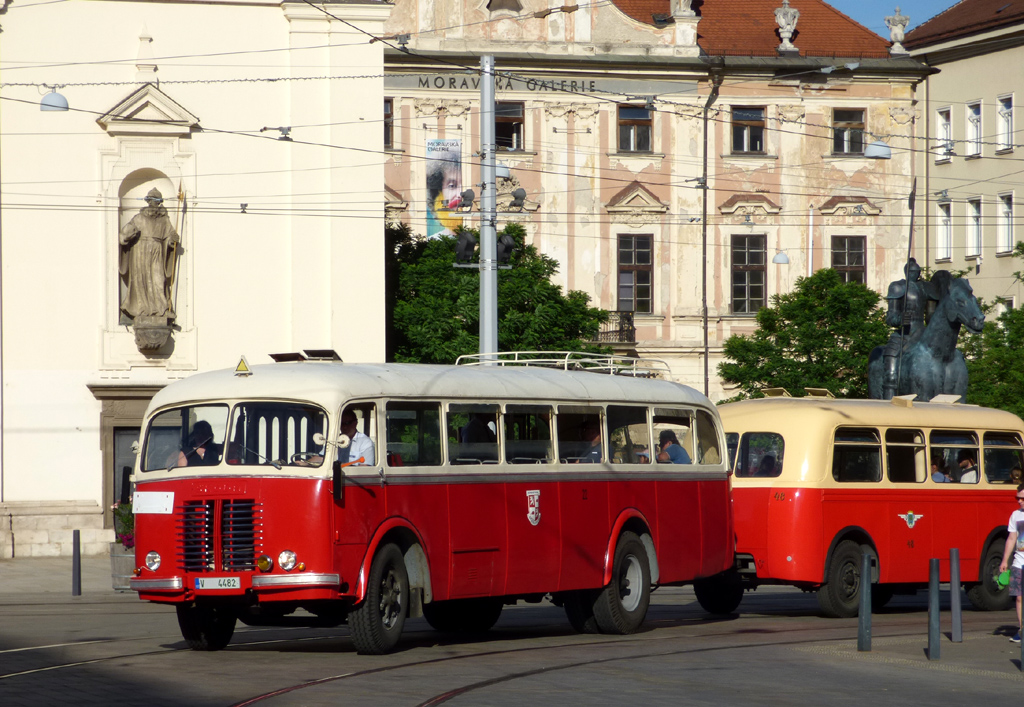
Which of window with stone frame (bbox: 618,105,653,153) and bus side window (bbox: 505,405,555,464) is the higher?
window with stone frame (bbox: 618,105,653,153)

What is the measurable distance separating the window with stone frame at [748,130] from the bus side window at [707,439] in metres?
34.5

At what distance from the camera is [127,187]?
3300 centimetres

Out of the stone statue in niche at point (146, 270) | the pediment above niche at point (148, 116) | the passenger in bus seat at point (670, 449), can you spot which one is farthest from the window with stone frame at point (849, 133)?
the passenger in bus seat at point (670, 449)

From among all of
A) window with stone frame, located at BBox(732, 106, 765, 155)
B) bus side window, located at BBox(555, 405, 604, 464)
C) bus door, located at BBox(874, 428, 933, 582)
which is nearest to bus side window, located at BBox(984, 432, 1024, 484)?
bus door, located at BBox(874, 428, 933, 582)

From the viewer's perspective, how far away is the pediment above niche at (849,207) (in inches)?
2082

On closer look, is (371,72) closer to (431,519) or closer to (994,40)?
(431,519)

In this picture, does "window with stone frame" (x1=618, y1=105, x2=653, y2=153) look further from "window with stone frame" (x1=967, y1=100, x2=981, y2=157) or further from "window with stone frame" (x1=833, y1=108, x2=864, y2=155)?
"window with stone frame" (x1=967, y1=100, x2=981, y2=157)

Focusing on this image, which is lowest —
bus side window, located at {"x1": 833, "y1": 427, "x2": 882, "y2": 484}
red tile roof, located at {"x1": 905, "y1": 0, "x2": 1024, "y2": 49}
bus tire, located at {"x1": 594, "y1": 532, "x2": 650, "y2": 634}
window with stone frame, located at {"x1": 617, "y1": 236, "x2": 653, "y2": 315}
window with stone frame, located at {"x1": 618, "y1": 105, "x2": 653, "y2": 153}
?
bus tire, located at {"x1": 594, "y1": 532, "x2": 650, "y2": 634}

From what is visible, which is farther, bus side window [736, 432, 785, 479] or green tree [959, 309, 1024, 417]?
green tree [959, 309, 1024, 417]

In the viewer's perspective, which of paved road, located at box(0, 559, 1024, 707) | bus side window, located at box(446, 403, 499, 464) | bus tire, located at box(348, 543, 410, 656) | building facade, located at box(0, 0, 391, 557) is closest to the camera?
paved road, located at box(0, 559, 1024, 707)

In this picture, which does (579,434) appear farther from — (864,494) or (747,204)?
(747,204)

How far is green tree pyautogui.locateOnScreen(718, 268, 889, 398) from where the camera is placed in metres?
41.5

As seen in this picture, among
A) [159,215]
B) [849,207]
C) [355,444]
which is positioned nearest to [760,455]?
[355,444]

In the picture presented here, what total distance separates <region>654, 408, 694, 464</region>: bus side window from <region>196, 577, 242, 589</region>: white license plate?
5530mm
